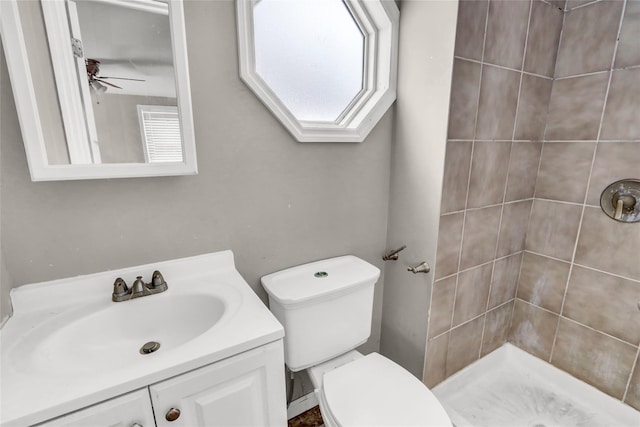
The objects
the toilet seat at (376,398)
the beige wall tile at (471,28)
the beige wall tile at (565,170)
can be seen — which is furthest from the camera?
the beige wall tile at (565,170)

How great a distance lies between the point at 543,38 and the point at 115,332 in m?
2.04

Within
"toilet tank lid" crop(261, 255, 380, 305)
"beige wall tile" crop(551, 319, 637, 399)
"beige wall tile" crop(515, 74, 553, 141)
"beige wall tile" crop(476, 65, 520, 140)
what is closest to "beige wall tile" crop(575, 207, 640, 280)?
"beige wall tile" crop(551, 319, 637, 399)

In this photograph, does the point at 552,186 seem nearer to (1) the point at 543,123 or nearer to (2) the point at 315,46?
(1) the point at 543,123

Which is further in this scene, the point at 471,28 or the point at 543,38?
the point at 543,38

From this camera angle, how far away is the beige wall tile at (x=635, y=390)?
4.48 feet

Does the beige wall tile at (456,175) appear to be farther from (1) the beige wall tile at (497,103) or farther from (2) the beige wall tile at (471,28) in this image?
(2) the beige wall tile at (471,28)

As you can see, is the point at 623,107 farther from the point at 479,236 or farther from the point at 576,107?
the point at 479,236

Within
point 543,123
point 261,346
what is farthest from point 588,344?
point 261,346

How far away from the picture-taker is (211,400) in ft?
2.57

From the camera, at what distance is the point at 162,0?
896 millimetres

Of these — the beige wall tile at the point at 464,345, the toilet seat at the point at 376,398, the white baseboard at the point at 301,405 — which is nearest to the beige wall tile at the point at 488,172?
the beige wall tile at the point at 464,345

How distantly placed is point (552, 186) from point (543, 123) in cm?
32

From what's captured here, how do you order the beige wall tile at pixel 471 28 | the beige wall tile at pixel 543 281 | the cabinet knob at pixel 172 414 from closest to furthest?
the cabinet knob at pixel 172 414 → the beige wall tile at pixel 471 28 → the beige wall tile at pixel 543 281

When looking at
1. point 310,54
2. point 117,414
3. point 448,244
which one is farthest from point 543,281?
point 117,414
